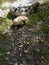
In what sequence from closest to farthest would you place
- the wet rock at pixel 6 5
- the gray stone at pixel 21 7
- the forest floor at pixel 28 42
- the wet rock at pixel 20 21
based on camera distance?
the forest floor at pixel 28 42 → the wet rock at pixel 20 21 → the gray stone at pixel 21 7 → the wet rock at pixel 6 5

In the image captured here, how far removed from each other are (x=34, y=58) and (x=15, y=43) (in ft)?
5.36

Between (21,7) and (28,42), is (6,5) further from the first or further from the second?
(28,42)

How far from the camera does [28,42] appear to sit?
36.6 feet

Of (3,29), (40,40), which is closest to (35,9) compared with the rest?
(3,29)

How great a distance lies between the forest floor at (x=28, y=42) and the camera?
10148 millimetres

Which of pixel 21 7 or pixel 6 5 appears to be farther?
pixel 6 5

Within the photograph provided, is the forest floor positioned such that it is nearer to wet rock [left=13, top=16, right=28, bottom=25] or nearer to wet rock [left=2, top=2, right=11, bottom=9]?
wet rock [left=13, top=16, right=28, bottom=25]

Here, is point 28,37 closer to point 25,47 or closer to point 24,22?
point 25,47

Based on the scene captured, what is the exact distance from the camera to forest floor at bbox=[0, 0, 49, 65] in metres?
10.1

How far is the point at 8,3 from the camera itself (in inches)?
663

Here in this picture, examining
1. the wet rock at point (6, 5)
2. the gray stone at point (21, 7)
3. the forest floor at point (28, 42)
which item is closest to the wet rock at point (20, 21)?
the forest floor at point (28, 42)

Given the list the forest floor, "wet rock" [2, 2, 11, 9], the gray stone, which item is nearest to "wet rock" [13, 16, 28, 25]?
the forest floor

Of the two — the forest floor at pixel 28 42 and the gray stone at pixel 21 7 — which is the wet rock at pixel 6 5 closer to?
the gray stone at pixel 21 7

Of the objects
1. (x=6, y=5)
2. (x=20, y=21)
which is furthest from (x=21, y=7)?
(x=6, y=5)
